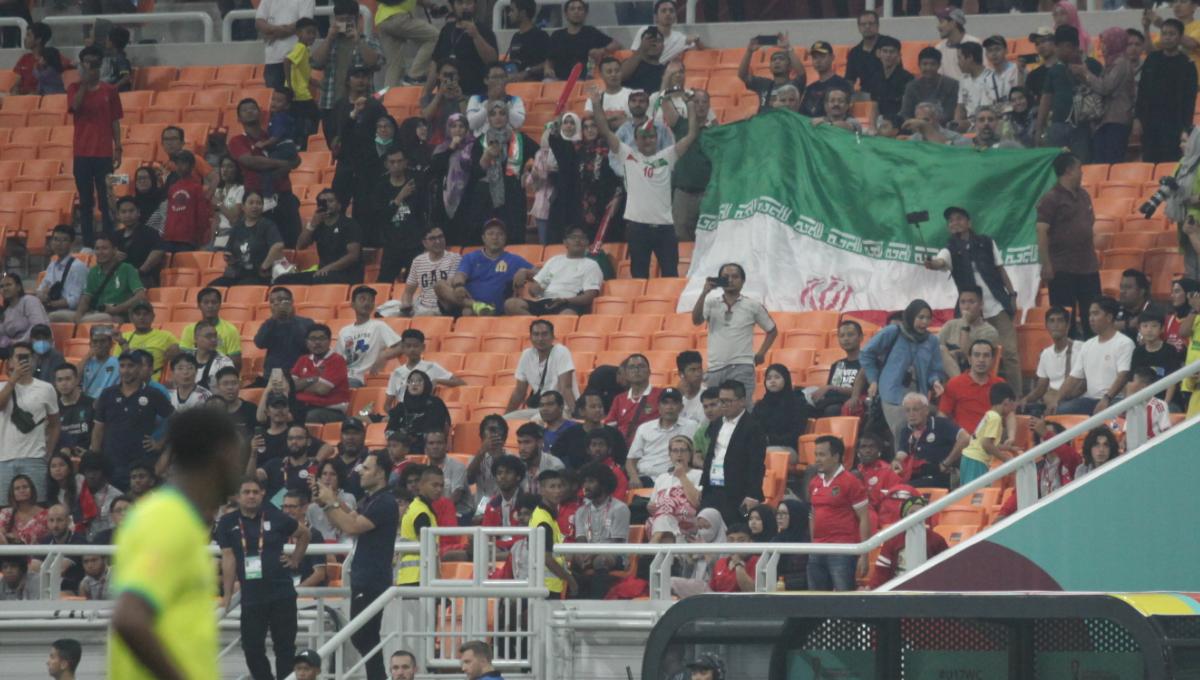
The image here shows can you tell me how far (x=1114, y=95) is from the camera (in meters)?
17.9

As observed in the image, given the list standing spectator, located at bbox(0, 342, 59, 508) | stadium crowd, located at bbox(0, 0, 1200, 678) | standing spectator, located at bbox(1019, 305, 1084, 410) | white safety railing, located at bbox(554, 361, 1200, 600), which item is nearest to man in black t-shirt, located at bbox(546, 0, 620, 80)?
stadium crowd, located at bbox(0, 0, 1200, 678)

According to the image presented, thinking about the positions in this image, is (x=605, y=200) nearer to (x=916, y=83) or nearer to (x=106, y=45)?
(x=916, y=83)

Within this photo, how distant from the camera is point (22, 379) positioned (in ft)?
55.9

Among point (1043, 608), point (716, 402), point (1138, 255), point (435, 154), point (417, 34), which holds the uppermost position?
point (417, 34)

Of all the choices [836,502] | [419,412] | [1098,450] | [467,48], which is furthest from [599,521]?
[467,48]

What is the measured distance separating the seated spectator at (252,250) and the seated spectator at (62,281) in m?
1.23

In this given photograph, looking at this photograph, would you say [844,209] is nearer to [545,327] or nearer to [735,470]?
[545,327]

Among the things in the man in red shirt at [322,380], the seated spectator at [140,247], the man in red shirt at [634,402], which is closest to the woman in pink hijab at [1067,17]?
the man in red shirt at [634,402]

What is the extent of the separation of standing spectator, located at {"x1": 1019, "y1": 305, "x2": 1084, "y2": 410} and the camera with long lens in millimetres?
1607

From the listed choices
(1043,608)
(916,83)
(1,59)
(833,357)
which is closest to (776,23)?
(916,83)

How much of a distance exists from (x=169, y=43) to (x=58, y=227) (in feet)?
16.1

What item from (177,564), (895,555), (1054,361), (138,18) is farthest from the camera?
(138,18)

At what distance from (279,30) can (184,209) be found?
2.63m

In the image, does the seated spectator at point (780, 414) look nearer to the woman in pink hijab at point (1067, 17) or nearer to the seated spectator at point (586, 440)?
the seated spectator at point (586, 440)
